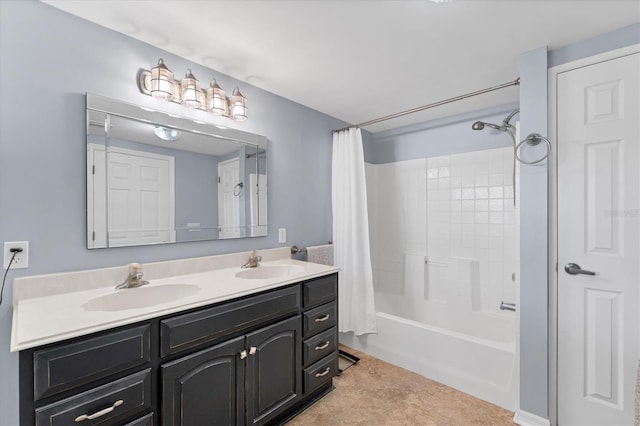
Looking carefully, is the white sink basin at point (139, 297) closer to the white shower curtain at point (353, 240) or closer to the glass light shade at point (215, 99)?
the glass light shade at point (215, 99)

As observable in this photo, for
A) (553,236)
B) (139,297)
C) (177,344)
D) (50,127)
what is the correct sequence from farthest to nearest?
1. (553,236)
2. (139,297)
3. (50,127)
4. (177,344)

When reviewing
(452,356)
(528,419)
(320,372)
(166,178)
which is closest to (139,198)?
(166,178)

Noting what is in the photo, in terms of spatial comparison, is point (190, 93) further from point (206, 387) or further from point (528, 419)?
point (528, 419)

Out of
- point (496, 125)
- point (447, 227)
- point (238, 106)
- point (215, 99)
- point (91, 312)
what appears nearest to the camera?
point (91, 312)

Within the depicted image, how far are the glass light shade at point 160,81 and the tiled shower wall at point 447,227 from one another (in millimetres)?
2261

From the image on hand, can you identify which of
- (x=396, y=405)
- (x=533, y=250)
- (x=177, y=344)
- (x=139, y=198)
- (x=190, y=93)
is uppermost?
(x=190, y=93)

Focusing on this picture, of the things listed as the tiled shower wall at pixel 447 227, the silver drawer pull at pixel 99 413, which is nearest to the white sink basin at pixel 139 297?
the silver drawer pull at pixel 99 413

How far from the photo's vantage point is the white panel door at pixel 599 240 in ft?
4.92

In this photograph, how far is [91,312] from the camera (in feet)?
3.61

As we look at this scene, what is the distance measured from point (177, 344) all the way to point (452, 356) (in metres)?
1.89

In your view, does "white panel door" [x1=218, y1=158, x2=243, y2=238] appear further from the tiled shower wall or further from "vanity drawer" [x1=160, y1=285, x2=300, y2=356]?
the tiled shower wall

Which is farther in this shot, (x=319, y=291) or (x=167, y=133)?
(x=319, y=291)

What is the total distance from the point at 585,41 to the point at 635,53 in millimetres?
239

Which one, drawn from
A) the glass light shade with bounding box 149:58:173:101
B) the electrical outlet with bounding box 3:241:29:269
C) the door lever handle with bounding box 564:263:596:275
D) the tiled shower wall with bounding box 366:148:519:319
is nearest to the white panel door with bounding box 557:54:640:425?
the door lever handle with bounding box 564:263:596:275
